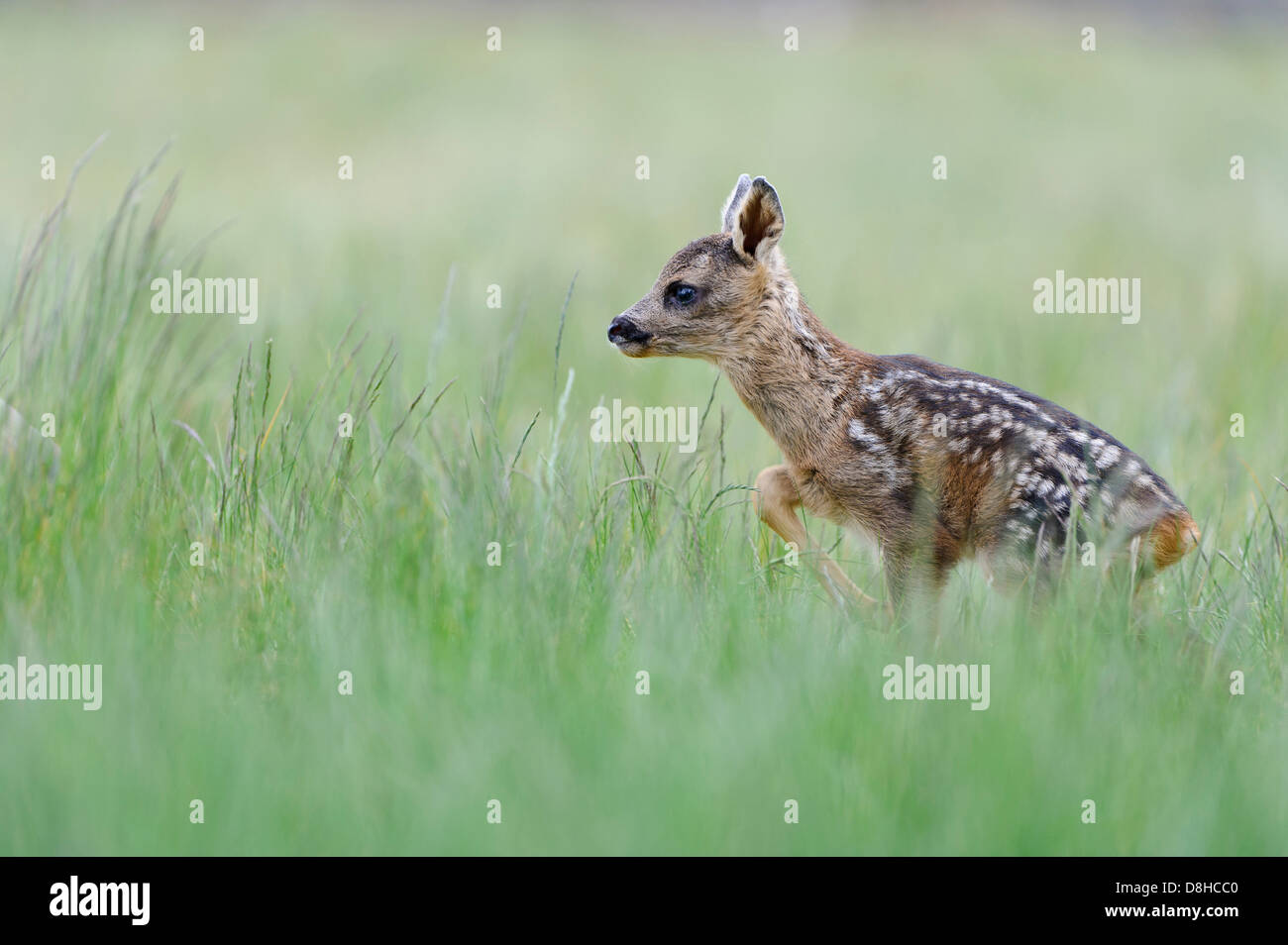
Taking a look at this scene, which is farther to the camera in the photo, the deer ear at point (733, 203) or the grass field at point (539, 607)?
the deer ear at point (733, 203)

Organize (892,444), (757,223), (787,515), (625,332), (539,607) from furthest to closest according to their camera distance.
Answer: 1. (757,223)
2. (625,332)
3. (787,515)
4. (892,444)
5. (539,607)

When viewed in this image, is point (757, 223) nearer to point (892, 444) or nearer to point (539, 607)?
point (892, 444)

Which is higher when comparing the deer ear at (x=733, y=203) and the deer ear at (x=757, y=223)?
the deer ear at (x=733, y=203)

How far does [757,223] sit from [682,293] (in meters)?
0.44

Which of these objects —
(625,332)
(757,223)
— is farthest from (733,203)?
(625,332)

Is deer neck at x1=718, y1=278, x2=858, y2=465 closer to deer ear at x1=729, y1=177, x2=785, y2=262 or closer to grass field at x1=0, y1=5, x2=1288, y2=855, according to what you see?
deer ear at x1=729, y1=177, x2=785, y2=262

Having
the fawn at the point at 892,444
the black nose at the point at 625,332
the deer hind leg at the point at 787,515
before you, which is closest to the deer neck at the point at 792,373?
the fawn at the point at 892,444

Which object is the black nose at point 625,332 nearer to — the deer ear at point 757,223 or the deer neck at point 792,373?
the deer neck at point 792,373

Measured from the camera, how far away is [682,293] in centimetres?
616

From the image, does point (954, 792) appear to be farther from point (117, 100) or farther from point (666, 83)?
point (666, 83)

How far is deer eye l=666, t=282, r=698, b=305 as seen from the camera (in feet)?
20.2

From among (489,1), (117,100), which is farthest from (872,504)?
(489,1)

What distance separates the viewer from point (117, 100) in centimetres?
1991

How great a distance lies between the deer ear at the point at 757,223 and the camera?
6.11 metres
